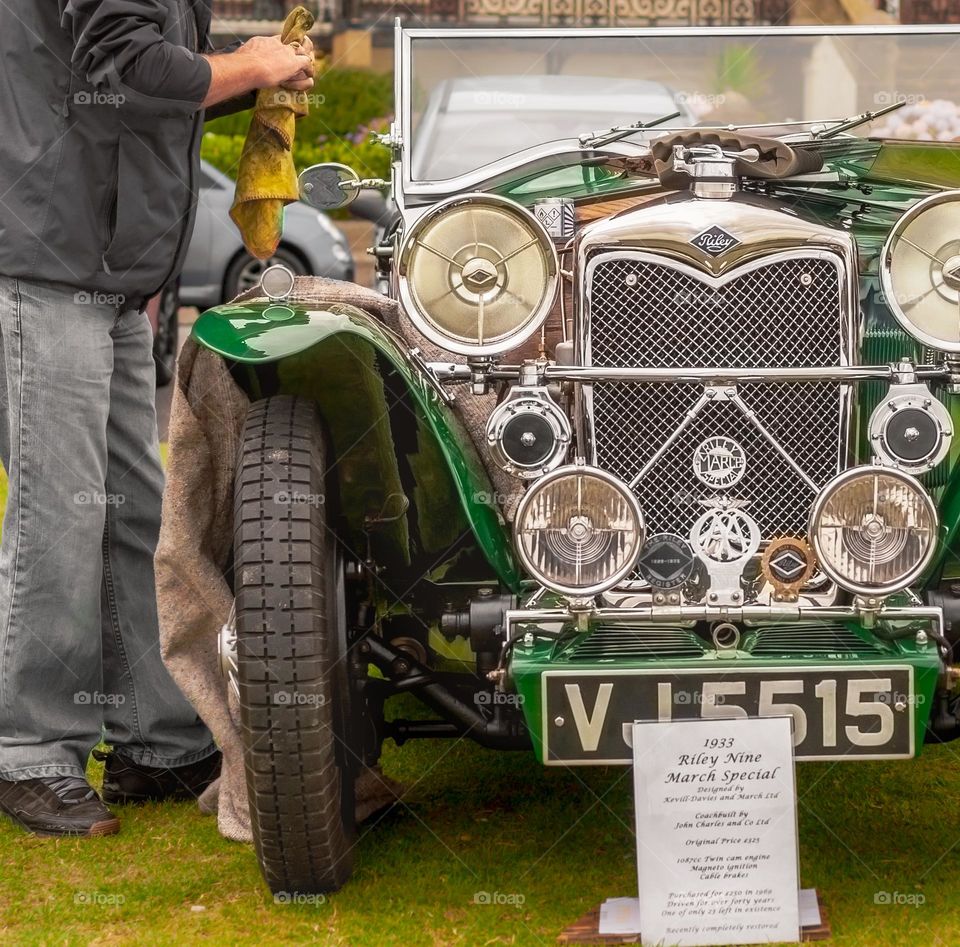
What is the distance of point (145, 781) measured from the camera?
3713 mm

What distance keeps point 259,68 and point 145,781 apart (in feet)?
5.71

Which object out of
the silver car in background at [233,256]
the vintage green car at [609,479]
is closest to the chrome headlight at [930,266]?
the vintage green car at [609,479]

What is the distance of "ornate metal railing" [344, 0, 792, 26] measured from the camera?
23859 millimetres

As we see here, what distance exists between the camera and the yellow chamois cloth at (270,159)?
3.62 m

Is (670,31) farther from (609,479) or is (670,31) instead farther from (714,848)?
(714,848)

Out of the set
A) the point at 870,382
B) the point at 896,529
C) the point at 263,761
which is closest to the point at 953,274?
the point at 870,382

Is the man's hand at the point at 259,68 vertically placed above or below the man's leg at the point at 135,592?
above

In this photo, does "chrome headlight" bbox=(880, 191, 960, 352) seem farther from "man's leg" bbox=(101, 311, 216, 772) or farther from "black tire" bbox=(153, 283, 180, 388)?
"black tire" bbox=(153, 283, 180, 388)

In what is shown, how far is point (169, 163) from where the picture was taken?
3.56 meters

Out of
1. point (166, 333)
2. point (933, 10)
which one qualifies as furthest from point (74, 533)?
point (933, 10)

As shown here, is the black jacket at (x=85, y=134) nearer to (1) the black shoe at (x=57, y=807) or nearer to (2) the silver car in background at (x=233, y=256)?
(1) the black shoe at (x=57, y=807)

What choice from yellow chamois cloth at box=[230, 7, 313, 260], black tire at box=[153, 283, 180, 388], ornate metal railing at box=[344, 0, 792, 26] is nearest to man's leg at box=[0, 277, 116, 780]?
yellow chamois cloth at box=[230, 7, 313, 260]

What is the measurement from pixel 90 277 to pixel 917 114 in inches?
86.8

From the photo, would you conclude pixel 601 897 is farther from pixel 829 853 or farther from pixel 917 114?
pixel 917 114
